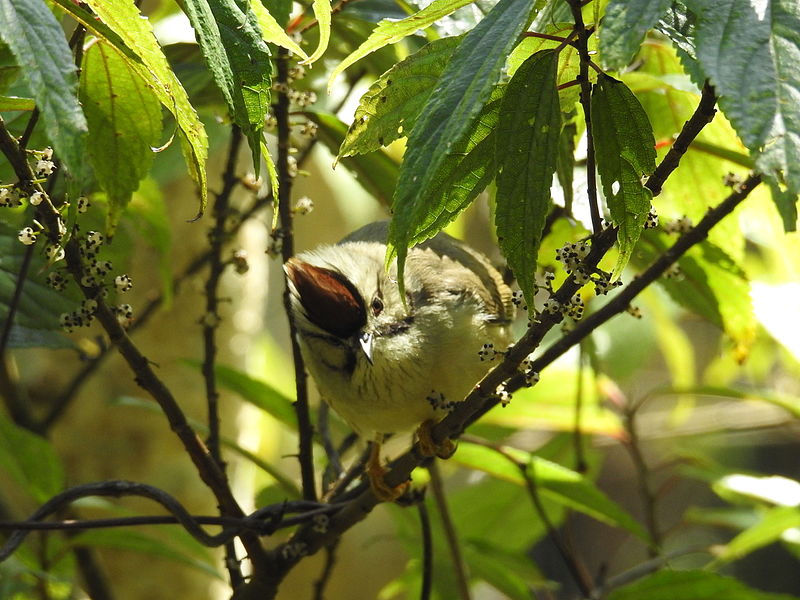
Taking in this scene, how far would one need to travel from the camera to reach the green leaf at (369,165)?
1.66 m

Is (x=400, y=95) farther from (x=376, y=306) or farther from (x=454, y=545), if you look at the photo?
A: (x=454, y=545)

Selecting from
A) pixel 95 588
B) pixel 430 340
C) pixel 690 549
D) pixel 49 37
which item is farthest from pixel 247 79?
pixel 690 549

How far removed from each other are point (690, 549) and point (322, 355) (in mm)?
998

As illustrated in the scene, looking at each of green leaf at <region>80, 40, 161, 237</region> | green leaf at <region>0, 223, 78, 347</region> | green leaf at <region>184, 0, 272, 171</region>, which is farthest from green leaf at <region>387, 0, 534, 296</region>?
green leaf at <region>0, 223, 78, 347</region>

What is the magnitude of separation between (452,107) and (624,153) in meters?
0.22

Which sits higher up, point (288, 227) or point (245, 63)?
point (245, 63)

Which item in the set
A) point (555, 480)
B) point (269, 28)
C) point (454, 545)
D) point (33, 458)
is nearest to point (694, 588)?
point (555, 480)

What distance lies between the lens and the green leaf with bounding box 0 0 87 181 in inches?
29.9

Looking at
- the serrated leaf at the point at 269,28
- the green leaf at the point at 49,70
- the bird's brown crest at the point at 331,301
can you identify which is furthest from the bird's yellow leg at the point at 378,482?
the green leaf at the point at 49,70

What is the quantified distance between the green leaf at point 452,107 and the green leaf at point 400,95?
0.21 m

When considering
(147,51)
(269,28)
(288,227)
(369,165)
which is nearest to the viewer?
(147,51)

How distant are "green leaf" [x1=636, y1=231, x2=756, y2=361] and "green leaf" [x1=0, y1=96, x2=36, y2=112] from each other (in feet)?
3.27

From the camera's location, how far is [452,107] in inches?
31.9

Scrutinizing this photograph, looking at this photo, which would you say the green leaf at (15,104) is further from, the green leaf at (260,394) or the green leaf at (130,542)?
the green leaf at (130,542)
